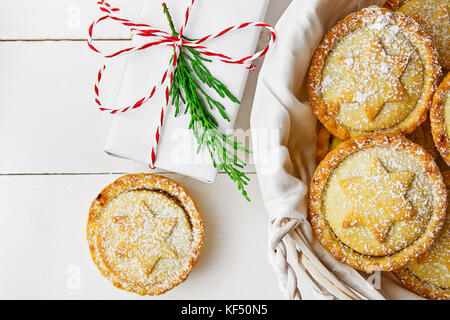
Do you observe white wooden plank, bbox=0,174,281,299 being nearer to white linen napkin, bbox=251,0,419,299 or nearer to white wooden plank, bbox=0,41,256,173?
white wooden plank, bbox=0,41,256,173

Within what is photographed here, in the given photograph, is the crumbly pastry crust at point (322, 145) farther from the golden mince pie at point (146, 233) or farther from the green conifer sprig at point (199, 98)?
the golden mince pie at point (146, 233)

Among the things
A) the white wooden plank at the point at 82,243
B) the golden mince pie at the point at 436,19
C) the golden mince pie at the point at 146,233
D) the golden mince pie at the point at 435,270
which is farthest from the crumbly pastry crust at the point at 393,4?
the golden mince pie at the point at 146,233

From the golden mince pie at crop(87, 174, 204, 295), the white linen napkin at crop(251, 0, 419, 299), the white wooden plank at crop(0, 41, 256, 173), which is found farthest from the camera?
the white wooden plank at crop(0, 41, 256, 173)

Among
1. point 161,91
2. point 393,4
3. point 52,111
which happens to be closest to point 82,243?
point 52,111

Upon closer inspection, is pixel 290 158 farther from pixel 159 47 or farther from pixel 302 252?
pixel 159 47

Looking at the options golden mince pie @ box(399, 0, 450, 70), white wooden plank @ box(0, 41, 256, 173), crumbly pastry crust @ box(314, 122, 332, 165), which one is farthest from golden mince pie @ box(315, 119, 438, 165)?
white wooden plank @ box(0, 41, 256, 173)
